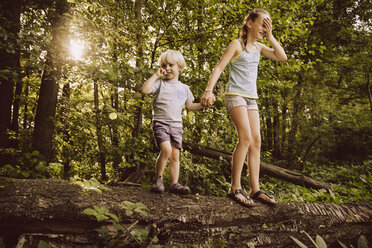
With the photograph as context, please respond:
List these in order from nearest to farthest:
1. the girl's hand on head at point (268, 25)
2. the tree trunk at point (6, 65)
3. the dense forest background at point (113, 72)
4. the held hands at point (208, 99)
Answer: the held hands at point (208, 99), the girl's hand on head at point (268, 25), the dense forest background at point (113, 72), the tree trunk at point (6, 65)

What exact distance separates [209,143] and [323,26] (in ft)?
35.4

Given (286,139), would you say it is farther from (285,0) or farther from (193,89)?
(193,89)

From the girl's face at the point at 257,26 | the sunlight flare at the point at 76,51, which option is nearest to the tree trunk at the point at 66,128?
the sunlight flare at the point at 76,51

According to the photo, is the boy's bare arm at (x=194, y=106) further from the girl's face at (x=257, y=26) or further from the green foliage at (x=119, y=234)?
the green foliage at (x=119, y=234)

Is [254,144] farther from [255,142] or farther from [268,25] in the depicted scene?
[268,25]

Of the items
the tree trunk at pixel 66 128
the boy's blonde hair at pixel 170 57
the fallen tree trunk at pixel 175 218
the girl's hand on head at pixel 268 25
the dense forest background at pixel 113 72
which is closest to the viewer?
the fallen tree trunk at pixel 175 218

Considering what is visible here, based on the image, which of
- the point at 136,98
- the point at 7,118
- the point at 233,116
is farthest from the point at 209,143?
the point at 7,118

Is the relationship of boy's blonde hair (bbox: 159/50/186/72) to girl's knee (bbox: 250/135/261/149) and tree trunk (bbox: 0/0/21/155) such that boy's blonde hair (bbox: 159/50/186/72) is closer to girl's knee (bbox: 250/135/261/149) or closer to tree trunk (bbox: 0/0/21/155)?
girl's knee (bbox: 250/135/261/149)

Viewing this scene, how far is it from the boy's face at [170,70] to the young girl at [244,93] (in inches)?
18.7

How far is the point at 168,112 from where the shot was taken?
2551 millimetres

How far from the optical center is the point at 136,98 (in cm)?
339

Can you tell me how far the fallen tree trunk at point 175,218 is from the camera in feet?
5.37

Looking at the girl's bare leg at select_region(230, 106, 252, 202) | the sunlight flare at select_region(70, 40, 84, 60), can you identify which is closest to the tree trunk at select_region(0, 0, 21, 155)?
the sunlight flare at select_region(70, 40, 84, 60)

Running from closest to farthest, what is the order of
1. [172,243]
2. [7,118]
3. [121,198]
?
[172,243] < [121,198] < [7,118]
